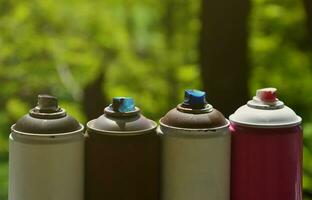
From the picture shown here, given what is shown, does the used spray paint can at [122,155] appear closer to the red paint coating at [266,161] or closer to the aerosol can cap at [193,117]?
the aerosol can cap at [193,117]

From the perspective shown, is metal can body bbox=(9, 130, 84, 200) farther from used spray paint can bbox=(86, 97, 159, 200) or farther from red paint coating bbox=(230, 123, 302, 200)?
red paint coating bbox=(230, 123, 302, 200)

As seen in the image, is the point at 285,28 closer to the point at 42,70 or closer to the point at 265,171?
the point at 42,70

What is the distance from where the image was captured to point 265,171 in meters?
1.06

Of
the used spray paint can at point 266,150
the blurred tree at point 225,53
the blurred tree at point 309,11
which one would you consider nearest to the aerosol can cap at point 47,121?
the used spray paint can at point 266,150

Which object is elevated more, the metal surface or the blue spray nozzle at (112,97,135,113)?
the blue spray nozzle at (112,97,135,113)

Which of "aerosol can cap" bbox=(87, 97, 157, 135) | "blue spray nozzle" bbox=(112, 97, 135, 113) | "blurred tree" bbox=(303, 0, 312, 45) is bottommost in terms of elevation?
"aerosol can cap" bbox=(87, 97, 157, 135)

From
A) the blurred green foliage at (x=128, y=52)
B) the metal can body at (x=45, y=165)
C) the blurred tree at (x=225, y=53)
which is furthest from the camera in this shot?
the blurred green foliage at (x=128, y=52)

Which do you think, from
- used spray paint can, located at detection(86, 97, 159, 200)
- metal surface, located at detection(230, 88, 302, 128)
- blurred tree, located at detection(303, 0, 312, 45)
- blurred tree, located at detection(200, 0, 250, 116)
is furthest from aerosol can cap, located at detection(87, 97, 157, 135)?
blurred tree, located at detection(303, 0, 312, 45)

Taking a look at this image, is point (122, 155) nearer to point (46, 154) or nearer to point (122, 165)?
point (122, 165)

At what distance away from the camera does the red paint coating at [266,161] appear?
1058 mm

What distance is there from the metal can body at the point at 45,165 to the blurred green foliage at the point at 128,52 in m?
1.08

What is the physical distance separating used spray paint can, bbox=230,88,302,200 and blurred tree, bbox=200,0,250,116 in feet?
2.69

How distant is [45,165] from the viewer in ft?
3.28

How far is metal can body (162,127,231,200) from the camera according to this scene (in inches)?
40.9
